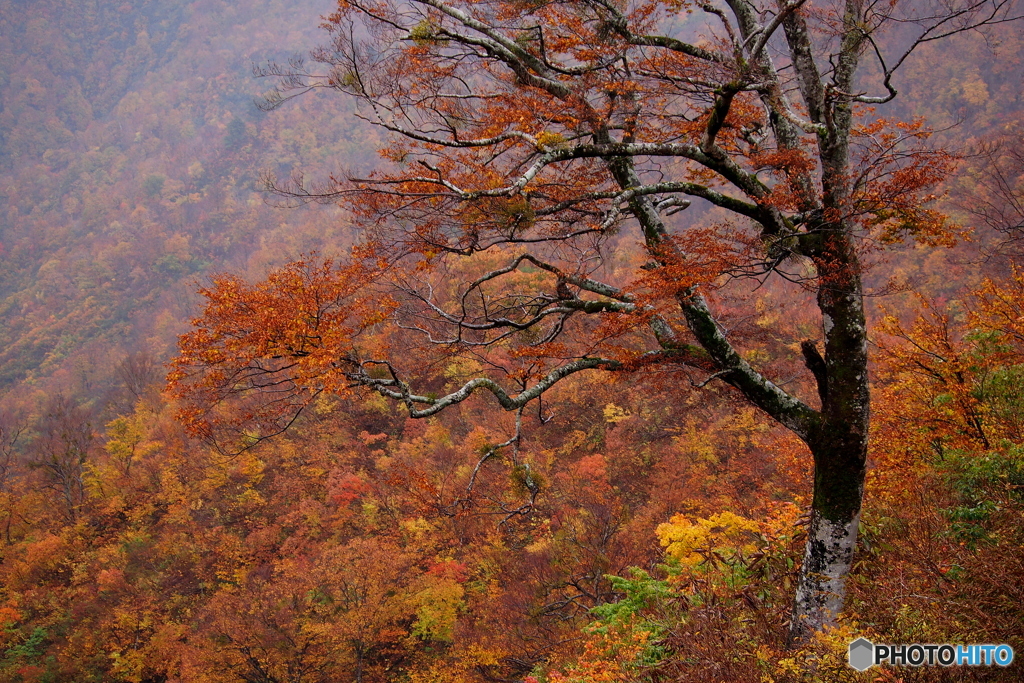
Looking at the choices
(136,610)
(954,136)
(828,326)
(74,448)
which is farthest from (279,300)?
(954,136)

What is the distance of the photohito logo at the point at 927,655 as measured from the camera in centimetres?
274

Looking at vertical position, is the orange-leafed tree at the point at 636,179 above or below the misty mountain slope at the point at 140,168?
below

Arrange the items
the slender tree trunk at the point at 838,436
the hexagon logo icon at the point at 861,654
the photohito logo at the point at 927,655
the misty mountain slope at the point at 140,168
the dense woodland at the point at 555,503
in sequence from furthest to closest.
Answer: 1. the misty mountain slope at the point at 140,168
2. the dense woodland at the point at 555,503
3. the slender tree trunk at the point at 838,436
4. the hexagon logo icon at the point at 861,654
5. the photohito logo at the point at 927,655

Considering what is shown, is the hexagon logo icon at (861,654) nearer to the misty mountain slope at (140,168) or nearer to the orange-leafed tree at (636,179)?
the orange-leafed tree at (636,179)

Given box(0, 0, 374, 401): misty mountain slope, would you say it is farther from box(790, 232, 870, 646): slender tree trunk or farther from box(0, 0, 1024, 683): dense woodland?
box(790, 232, 870, 646): slender tree trunk

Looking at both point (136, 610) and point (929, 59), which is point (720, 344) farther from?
point (929, 59)

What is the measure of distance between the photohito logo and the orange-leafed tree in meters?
0.87

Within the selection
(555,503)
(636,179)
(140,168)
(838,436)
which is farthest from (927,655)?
(140,168)

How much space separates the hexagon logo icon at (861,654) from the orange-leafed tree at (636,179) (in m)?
0.80

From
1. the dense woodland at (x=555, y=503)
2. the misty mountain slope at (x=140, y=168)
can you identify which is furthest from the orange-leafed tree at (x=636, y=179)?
the misty mountain slope at (x=140, y=168)

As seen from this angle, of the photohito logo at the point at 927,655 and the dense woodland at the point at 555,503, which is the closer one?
A: the photohito logo at the point at 927,655

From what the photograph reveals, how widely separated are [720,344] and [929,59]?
57892 millimetres

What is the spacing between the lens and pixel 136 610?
57.5 ft

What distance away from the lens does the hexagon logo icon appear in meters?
3.07
